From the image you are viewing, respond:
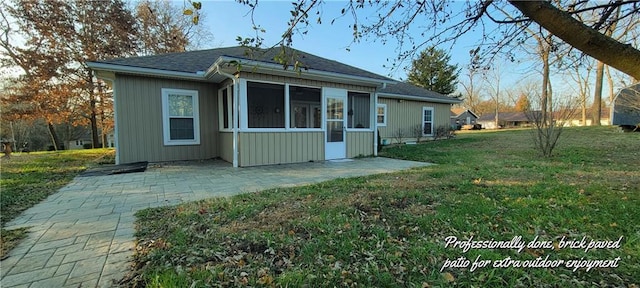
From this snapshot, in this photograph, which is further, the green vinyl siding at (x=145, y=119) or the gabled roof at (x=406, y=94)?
the gabled roof at (x=406, y=94)

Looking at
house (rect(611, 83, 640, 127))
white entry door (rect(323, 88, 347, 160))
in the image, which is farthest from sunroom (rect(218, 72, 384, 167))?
house (rect(611, 83, 640, 127))

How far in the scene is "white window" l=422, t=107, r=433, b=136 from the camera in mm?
14102

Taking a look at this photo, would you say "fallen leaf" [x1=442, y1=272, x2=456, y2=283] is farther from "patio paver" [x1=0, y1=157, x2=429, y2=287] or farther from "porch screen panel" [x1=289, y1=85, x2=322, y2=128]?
"porch screen panel" [x1=289, y1=85, x2=322, y2=128]

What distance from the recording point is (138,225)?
8.90ft

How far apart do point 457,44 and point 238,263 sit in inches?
155

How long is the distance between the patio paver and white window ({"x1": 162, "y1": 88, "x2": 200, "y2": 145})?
1.01 metres

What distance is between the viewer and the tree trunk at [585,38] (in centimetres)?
200

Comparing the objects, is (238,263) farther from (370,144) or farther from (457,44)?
(370,144)

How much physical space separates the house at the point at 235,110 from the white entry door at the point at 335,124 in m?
0.03

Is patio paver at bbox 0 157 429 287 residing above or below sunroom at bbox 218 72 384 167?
below

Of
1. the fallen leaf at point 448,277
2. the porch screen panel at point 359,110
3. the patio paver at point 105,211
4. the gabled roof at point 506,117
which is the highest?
the gabled roof at point 506,117

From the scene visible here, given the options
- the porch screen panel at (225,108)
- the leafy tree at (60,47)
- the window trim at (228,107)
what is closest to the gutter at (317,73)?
the window trim at (228,107)

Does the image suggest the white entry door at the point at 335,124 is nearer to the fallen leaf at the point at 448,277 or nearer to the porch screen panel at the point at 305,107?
the porch screen panel at the point at 305,107

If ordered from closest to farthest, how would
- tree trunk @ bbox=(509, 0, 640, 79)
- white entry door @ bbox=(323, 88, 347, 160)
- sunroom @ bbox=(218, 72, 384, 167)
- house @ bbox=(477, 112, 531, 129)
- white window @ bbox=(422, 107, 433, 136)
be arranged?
tree trunk @ bbox=(509, 0, 640, 79) → sunroom @ bbox=(218, 72, 384, 167) → white entry door @ bbox=(323, 88, 347, 160) → white window @ bbox=(422, 107, 433, 136) → house @ bbox=(477, 112, 531, 129)
